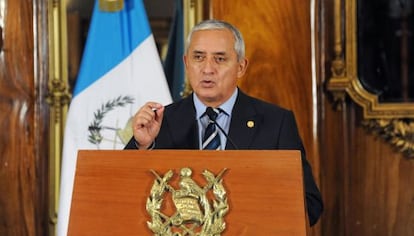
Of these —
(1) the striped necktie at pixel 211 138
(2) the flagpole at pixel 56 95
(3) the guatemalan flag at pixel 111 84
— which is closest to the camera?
(1) the striped necktie at pixel 211 138

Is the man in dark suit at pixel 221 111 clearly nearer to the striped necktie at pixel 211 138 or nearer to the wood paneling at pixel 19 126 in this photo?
the striped necktie at pixel 211 138

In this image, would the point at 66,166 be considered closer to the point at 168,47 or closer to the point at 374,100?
the point at 168,47

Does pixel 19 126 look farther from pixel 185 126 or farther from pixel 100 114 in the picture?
pixel 185 126

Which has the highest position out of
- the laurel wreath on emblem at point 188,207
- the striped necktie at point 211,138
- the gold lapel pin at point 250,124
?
the gold lapel pin at point 250,124

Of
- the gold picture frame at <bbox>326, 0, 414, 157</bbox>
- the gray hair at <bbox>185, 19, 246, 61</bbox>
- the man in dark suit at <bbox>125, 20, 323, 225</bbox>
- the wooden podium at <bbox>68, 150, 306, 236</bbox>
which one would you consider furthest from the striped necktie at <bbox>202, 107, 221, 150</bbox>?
the gold picture frame at <bbox>326, 0, 414, 157</bbox>

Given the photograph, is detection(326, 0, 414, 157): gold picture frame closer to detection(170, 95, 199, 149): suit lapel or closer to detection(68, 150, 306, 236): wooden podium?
detection(170, 95, 199, 149): suit lapel

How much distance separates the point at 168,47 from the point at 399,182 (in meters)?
1.37

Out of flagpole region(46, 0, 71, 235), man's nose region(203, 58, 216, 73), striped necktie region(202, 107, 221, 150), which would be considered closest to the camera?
striped necktie region(202, 107, 221, 150)

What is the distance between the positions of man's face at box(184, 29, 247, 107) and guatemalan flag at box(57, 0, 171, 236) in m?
1.25

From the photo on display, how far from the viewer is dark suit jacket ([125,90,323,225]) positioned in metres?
2.24

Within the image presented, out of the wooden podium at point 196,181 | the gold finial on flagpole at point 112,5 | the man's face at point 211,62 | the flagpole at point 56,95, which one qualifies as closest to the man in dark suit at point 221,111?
the man's face at point 211,62

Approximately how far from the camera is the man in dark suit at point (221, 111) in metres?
2.27

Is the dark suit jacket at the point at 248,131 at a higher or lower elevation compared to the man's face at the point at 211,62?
lower

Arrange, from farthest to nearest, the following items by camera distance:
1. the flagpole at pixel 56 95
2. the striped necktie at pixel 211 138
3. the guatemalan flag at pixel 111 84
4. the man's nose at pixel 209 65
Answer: the flagpole at pixel 56 95, the guatemalan flag at pixel 111 84, the man's nose at pixel 209 65, the striped necktie at pixel 211 138
